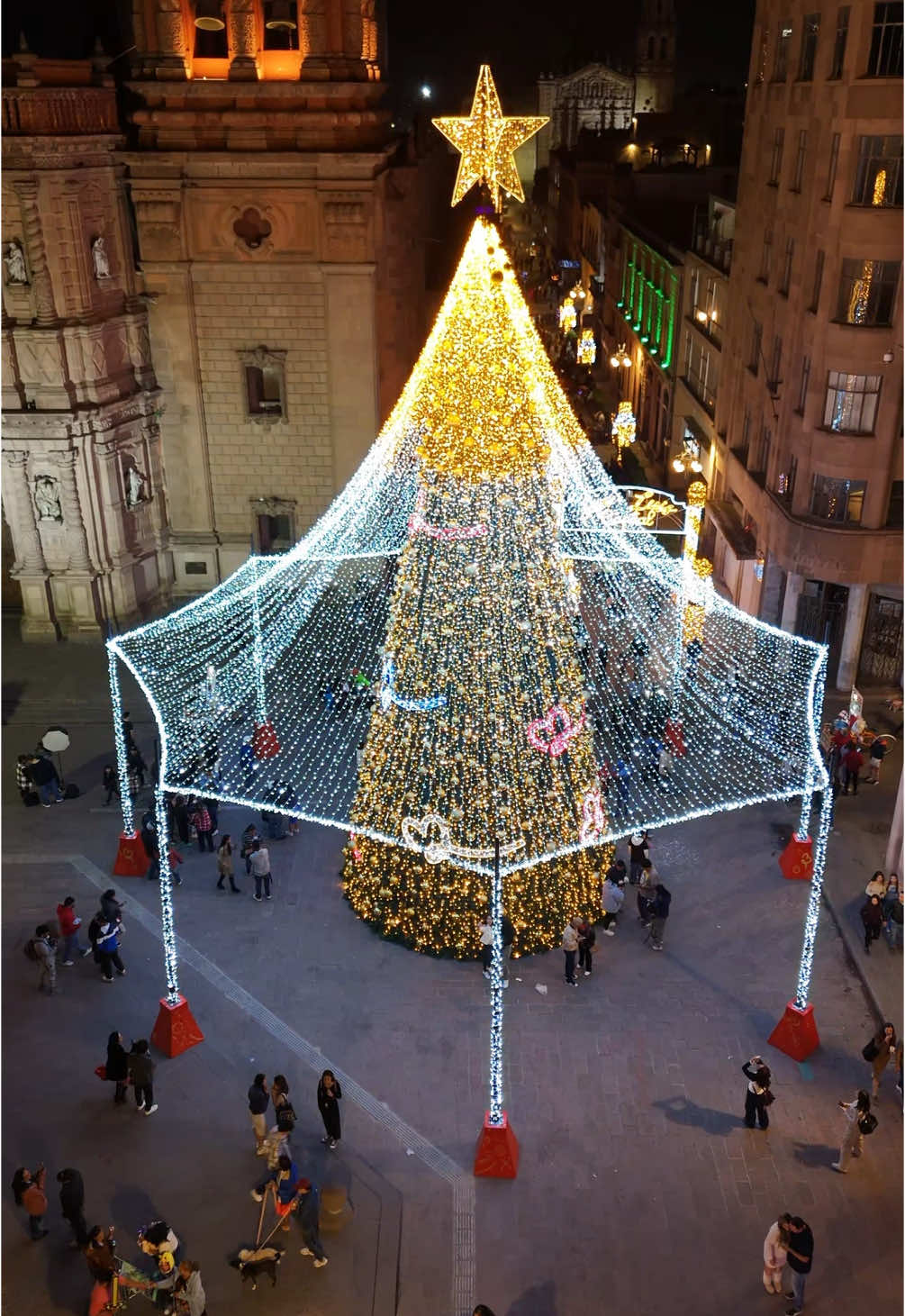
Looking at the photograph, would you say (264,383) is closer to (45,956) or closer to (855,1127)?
(45,956)

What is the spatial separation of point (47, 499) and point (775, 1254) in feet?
76.9

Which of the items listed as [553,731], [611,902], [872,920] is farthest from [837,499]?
[553,731]

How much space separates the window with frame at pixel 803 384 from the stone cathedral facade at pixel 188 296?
415 inches

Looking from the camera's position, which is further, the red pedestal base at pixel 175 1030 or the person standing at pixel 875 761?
the person standing at pixel 875 761

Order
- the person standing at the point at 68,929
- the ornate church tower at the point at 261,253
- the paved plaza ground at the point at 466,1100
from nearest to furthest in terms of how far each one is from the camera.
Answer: the paved plaza ground at the point at 466,1100 < the person standing at the point at 68,929 < the ornate church tower at the point at 261,253

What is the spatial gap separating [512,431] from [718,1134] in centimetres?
971

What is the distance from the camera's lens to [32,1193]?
1338 cm

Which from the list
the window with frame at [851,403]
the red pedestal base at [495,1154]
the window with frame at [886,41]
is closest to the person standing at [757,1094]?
the red pedestal base at [495,1154]

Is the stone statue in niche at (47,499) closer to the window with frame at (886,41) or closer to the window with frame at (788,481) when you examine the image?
the window with frame at (788,481)

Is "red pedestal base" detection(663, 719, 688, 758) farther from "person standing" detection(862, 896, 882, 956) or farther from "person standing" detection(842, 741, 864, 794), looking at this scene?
"person standing" detection(862, 896, 882, 956)

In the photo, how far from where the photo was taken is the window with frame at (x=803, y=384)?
25.4m

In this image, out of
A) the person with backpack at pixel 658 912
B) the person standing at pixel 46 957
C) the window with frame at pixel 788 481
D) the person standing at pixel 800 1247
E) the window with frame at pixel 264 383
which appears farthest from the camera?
the window with frame at pixel 264 383

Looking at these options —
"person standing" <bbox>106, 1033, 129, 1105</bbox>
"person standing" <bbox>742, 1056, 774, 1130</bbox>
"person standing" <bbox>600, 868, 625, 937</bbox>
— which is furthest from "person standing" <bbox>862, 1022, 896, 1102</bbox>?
"person standing" <bbox>106, 1033, 129, 1105</bbox>

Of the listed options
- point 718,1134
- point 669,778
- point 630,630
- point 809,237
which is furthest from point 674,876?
point 809,237
